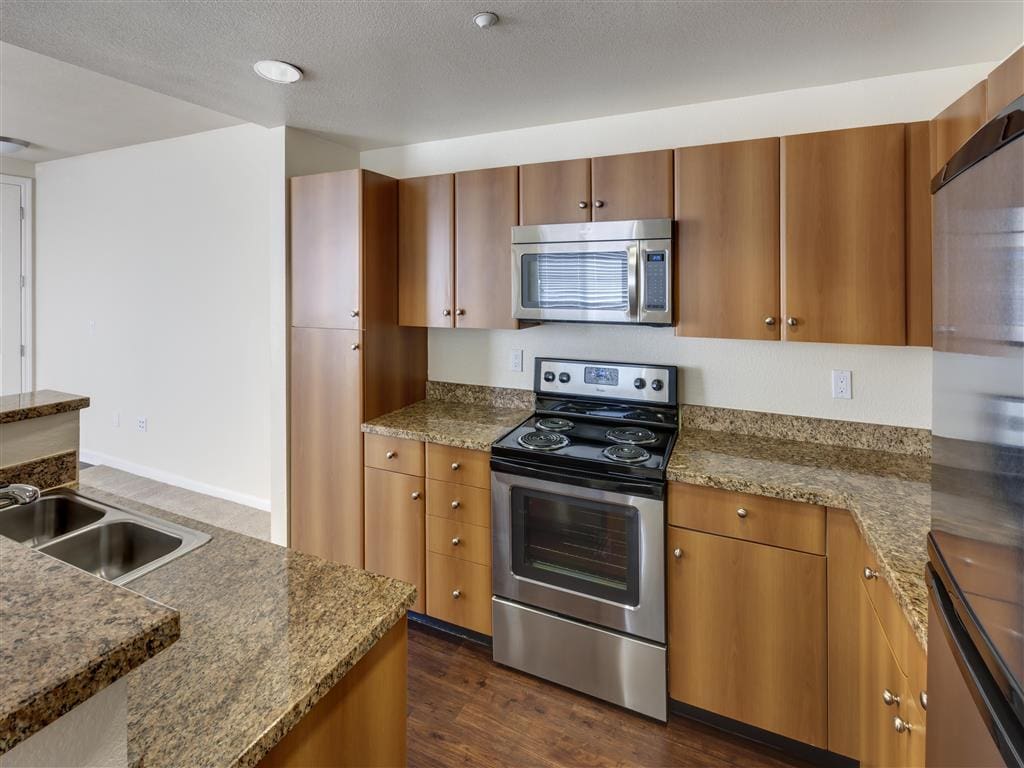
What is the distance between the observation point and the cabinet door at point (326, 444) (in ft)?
8.82

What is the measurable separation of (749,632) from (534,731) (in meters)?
0.83

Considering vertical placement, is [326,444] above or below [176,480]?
above

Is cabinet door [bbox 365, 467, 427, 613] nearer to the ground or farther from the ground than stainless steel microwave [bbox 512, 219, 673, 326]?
nearer to the ground

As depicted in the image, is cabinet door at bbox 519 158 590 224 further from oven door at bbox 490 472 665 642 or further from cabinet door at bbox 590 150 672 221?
oven door at bbox 490 472 665 642

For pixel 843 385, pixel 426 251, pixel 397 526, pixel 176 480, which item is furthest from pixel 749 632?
pixel 176 480

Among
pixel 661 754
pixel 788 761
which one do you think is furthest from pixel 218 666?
pixel 788 761

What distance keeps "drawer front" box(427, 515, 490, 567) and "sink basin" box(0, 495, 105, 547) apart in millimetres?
1284

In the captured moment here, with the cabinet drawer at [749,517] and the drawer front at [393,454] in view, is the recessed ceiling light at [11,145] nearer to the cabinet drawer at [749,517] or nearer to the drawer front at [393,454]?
the drawer front at [393,454]

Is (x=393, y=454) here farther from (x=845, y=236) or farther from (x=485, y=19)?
(x=845, y=236)

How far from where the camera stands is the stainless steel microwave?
7.21 ft

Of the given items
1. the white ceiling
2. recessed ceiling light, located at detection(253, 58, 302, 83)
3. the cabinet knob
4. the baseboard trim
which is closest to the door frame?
the baseboard trim

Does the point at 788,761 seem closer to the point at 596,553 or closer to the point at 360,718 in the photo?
the point at 596,553

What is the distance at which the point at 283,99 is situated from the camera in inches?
97.0

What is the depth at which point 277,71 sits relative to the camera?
7.07 feet
